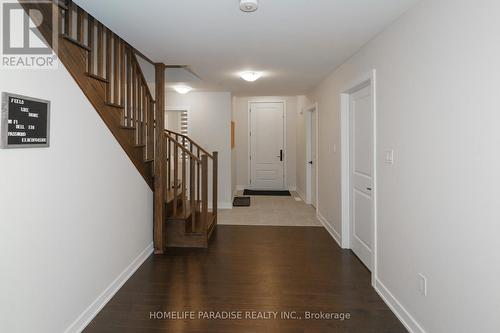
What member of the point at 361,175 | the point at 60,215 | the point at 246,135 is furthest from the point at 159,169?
the point at 246,135

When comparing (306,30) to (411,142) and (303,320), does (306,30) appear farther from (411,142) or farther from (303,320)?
(303,320)

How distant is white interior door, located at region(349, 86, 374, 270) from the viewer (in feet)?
10.2

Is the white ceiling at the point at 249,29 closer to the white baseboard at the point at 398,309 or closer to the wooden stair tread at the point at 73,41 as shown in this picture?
the wooden stair tread at the point at 73,41

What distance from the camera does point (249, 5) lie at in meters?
2.01

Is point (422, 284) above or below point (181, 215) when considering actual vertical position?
below

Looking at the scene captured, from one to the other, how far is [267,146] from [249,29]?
5.83m

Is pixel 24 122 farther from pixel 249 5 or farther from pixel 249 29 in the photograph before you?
pixel 249 29

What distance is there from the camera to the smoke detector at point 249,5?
6.50 feet

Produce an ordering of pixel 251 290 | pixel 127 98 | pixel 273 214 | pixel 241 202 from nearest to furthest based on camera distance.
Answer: pixel 251 290 → pixel 127 98 → pixel 273 214 → pixel 241 202

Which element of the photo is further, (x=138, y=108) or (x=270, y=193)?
(x=270, y=193)

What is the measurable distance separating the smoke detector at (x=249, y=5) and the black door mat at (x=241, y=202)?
4.72 meters

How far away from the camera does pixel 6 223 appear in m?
1.51

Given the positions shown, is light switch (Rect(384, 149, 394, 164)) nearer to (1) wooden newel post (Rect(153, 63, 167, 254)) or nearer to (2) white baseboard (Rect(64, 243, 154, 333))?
(1) wooden newel post (Rect(153, 63, 167, 254))

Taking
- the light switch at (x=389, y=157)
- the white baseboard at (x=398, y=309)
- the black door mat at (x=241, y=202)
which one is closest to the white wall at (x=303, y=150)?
the black door mat at (x=241, y=202)
